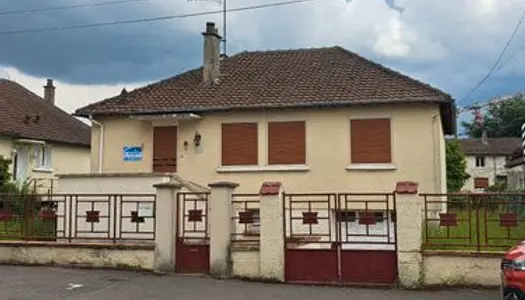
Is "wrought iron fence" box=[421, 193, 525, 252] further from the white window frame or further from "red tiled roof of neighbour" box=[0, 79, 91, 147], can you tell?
the white window frame

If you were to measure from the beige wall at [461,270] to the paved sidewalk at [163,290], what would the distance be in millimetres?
275

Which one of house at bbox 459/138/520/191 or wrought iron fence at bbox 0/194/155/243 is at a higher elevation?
house at bbox 459/138/520/191

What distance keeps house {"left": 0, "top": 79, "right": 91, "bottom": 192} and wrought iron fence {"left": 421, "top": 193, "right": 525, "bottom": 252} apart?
21.6 meters

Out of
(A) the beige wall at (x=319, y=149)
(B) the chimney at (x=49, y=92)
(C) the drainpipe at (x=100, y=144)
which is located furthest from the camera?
(B) the chimney at (x=49, y=92)

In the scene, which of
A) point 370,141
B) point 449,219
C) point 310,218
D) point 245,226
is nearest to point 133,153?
point 370,141

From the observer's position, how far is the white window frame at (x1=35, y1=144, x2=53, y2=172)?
33.3 m

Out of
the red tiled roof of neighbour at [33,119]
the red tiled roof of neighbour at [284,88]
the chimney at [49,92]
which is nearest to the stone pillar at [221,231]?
the red tiled roof of neighbour at [284,88]

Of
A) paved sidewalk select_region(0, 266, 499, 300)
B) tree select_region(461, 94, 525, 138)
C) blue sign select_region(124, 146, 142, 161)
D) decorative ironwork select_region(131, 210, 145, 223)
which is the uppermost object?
tree select_region(461, 94, 525, 138)

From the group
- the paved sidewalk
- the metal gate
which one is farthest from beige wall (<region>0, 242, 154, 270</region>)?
the metal gate

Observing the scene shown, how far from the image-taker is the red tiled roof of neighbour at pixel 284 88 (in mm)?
20812

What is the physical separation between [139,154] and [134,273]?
909cm

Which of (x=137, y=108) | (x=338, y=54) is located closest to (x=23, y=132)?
(x=137, y=108)

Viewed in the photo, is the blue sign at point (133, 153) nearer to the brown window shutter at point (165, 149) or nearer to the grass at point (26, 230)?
the brown window shutter at point (165, 149)

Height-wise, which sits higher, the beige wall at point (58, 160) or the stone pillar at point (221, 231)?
the beige wall at point (58, 160)
